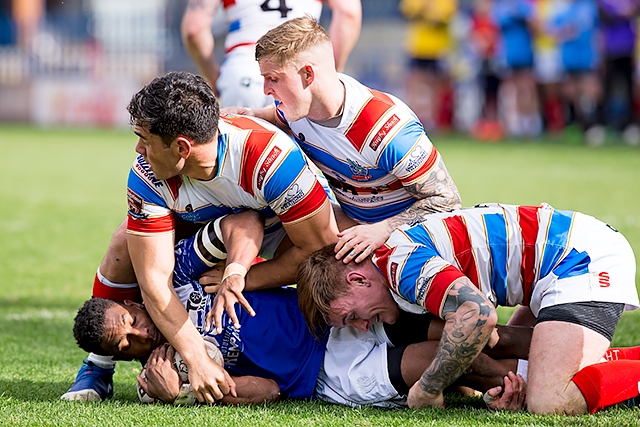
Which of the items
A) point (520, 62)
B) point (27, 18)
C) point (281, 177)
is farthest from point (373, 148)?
point (27, 18)

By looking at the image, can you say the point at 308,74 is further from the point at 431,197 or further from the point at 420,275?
the point at 420,275

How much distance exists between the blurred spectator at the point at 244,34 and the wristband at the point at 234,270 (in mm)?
1787

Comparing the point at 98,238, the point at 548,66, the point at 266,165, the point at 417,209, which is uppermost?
the point at 266,165

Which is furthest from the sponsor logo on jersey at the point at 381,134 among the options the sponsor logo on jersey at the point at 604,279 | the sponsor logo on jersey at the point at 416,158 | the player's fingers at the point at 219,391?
the player's fingers at the point at 219,391

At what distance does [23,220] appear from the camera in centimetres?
956

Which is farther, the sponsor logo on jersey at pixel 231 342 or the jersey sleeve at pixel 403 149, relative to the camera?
the jersey sleeve at pixel 403 149

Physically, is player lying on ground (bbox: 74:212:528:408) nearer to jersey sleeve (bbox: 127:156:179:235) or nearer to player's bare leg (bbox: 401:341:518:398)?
player's bare leg (bbox: 401:341:518:398)

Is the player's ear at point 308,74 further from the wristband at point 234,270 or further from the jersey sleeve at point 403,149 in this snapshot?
the wristband at point 234,270

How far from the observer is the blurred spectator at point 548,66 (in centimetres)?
1809

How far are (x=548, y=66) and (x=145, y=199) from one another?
15.3 meters

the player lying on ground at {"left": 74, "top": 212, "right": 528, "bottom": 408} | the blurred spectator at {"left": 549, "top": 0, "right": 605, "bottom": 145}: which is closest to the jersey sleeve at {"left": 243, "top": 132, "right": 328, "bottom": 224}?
the player lying on ground at {"left": 74, "top": 212, "right": 528, "bottom": 408}

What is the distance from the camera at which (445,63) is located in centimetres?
1914

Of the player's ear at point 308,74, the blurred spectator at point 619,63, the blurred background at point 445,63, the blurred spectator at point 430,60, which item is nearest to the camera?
the player's ear at point 308,74

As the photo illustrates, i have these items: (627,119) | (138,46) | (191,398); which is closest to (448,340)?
(191,398)
